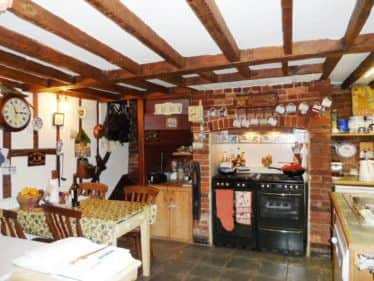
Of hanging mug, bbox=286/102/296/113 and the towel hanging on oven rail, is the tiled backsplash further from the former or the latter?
hanging mug, bbox=286/102/296/113

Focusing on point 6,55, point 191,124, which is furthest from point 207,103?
point 6,55

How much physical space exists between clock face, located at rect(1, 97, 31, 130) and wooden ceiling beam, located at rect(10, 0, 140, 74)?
5.42ft

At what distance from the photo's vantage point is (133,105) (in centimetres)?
529

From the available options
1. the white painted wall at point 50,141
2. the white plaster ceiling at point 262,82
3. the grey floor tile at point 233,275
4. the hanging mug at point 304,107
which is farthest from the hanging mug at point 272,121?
the white painted wall at point 50,141

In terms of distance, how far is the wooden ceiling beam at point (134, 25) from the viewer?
56.6 inches

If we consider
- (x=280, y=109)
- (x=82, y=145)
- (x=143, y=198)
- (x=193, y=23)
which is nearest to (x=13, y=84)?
(x=82, y=145)

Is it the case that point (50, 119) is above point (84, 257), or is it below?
above

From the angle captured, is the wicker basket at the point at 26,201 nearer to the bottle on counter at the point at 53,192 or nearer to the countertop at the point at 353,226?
the bottle on counter at the point at 53,192

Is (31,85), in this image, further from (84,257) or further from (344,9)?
(344,9)

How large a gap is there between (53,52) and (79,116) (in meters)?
2.14

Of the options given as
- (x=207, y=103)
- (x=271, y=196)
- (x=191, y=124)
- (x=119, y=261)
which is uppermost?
(x=207, y=103)

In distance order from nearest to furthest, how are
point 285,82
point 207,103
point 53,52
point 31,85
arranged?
point 53,52 < point 31,85 < point 285,82 < point 207,103

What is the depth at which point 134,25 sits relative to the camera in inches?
65.9

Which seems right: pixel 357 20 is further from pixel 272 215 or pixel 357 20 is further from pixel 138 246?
pixel 138 246
